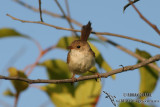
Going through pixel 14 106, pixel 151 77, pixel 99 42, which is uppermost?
pixel 99 42

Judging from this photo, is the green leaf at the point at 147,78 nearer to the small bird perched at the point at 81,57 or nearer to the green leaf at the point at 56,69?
the green leaf at the point at 56,69

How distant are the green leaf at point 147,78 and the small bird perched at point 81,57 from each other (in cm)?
174

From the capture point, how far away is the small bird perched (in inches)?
187

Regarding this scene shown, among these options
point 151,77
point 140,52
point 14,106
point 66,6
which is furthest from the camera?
point 66,6

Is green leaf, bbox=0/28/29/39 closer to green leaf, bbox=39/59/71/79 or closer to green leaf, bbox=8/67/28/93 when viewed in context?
green leaf, bbox=39/59/71/79

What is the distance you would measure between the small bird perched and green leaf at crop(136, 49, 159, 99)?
174 cm

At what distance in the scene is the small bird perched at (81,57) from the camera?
476 centimetres

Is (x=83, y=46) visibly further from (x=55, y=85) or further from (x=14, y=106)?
(x=14, y=106)

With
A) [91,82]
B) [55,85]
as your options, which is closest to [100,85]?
[91,82]

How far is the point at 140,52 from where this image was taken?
2.98 m

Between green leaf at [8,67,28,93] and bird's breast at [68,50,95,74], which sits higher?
bird's breast at [68,50,95,74]

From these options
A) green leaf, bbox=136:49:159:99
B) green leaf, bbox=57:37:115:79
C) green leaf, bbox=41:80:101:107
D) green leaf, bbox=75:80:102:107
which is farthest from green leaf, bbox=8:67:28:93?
green leaf, bbox=136:49:159:99

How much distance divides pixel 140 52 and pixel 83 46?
2.32m

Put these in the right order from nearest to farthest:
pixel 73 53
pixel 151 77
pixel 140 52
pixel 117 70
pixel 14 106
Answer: pixel 14 106 → pixel 117 70 → pixel 151 77 → pixel 140 52 → pixel 73 53
